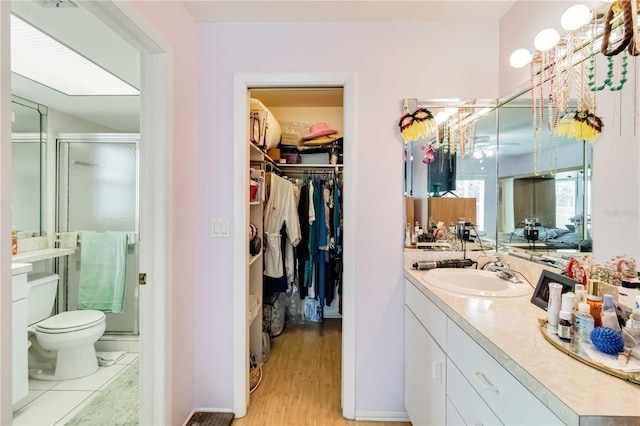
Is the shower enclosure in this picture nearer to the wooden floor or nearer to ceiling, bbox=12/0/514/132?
ceiling, bbox=12/0/514/132

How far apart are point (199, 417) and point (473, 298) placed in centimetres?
165

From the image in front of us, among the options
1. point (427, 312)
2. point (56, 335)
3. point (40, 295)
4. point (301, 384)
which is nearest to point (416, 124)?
point (427, 312)

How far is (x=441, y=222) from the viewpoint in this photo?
5.86 ft

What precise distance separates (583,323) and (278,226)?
2078mm

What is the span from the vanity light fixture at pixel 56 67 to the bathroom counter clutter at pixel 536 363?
8.12ft

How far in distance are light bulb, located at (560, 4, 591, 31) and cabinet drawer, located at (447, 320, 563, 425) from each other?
1.21 meters

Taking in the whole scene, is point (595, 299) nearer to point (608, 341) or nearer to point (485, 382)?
point (608, 341)

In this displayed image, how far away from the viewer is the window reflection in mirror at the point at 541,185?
1169 millimetres

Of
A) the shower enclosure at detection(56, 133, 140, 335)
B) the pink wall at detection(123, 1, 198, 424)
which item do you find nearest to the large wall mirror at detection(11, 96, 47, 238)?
the shower enclosure at detection(56, 133, 140, 335)

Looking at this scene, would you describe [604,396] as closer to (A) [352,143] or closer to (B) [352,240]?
(B) [352,240]

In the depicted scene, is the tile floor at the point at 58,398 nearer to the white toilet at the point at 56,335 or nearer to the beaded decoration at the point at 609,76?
the white toilet at the point at 56,335

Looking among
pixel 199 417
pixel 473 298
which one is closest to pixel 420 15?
pixel 473 298

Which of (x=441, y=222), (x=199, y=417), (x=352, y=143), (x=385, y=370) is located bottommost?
(x=199, y=417)

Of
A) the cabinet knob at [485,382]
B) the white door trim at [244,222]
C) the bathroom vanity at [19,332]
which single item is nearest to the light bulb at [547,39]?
the white door trim at [244,222]
